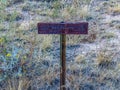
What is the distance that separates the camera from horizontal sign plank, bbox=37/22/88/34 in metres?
3.26

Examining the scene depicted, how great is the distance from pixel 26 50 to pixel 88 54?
2.84 ft

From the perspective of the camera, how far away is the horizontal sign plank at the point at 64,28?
10.7 ft

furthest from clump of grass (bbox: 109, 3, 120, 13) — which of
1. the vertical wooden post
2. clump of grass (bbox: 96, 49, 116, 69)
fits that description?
the vertical wooden post

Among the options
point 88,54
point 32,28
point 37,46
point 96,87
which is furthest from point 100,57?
point 32,28

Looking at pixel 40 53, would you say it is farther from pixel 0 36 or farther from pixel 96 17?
pixel 96 17

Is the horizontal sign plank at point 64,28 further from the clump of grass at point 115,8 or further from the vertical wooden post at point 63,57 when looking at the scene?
the clump of grass at point 115,8

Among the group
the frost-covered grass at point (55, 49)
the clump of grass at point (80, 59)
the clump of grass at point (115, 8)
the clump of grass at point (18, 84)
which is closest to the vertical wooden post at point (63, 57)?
the frost-covered grass at point (55, 49)

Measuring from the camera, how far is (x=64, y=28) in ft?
10.8

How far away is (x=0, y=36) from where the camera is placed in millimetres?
4676

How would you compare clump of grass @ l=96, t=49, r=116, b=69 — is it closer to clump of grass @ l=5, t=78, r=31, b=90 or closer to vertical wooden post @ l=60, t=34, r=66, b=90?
vertical wooden post @ l=60, t=34, r=66, b=90

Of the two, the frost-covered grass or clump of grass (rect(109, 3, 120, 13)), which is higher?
clump of grass (rect(109, 3, 120, 13))

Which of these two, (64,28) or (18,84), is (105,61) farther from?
(18,84)

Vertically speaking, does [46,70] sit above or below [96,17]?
below

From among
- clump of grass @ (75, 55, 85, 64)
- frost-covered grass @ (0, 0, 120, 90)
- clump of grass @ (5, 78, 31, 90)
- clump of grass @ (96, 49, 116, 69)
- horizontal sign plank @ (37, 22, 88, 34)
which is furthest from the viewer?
clump of grass @ (75, 55, 85, 64)
